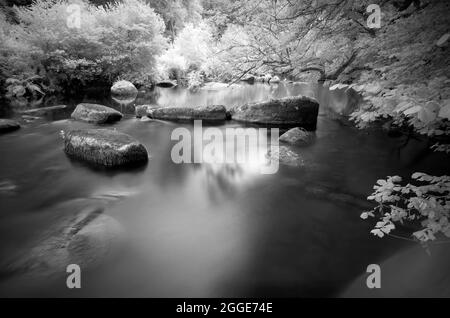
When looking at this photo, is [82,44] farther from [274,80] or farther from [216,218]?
[274,80]

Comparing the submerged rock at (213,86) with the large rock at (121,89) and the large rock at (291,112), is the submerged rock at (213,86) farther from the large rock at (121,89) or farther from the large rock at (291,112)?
the large rock at (291,112)

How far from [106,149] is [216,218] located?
3.23 m

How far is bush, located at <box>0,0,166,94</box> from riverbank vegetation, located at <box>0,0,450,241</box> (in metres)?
0.07

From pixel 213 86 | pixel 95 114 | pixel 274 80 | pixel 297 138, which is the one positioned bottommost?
pixel 297 138

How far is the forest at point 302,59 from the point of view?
2.40 meters

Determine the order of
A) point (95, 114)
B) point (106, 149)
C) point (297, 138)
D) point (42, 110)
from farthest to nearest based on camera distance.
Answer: point (42, 110)
point (95, 114)
point (297, 138)
point (106, 149)

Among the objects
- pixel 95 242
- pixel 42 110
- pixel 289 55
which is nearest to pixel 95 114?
pixel 42 110

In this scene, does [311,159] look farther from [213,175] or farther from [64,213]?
[64,213]

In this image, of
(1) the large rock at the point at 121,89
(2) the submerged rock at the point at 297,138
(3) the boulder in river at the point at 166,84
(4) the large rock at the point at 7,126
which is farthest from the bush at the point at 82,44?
(2) the submerged rock at the point at 297,138

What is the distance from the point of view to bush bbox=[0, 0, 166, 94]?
1491cm

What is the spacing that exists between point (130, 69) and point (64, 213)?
18.9 metres

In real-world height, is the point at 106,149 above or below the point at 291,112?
below

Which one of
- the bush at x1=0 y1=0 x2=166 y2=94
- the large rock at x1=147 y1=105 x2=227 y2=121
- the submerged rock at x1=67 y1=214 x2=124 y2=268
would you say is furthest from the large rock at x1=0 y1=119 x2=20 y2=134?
the bush at x1=0 y1=0 x2=166 y2=94

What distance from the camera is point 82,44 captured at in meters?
16.9
